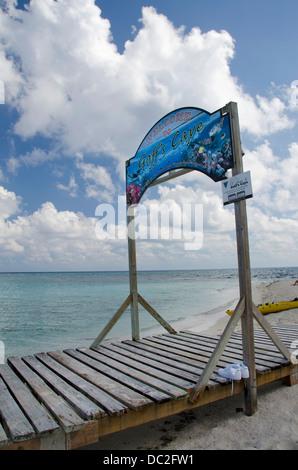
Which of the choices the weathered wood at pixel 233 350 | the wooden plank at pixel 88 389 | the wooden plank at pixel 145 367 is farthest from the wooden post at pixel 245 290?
the wooden plank at pixel 88 389

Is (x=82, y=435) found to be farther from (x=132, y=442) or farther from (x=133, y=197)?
(x=133, y=197)

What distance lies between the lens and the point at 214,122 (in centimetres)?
437

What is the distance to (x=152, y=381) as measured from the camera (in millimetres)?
3744

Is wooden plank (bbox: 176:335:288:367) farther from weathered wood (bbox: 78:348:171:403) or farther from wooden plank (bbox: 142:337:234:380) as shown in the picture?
weathered wood (bbox: 78:348:171:403)

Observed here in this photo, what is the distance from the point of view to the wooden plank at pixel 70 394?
2.94m

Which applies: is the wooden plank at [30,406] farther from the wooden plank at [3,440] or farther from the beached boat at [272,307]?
the beached boat at [272,307]

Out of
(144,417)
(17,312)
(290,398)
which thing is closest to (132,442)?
(144,417)

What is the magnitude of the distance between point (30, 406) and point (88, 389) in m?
0.63

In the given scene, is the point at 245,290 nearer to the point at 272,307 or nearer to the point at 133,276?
the point at 133,276

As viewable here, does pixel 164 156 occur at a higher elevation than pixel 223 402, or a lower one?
higher

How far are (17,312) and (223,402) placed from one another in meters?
16.5

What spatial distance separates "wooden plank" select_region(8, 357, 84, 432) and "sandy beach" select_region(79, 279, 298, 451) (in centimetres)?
67

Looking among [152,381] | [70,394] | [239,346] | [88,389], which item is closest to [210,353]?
[239,346]

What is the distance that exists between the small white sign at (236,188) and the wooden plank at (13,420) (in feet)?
10.4
